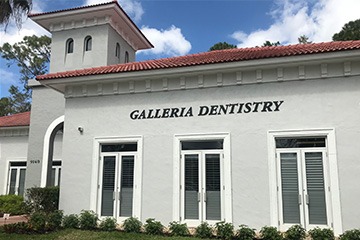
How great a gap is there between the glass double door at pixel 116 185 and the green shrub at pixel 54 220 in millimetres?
1307

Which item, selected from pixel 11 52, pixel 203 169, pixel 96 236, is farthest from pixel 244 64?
pixel 11 52

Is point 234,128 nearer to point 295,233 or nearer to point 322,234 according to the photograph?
point 295,233

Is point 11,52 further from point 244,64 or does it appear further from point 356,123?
point 356,123

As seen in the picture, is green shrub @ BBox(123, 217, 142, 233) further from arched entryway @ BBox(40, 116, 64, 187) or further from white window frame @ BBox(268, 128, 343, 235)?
arched entryway @ BBox(40, 116, 64, 187)

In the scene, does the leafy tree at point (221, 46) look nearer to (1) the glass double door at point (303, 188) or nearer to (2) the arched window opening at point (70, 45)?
(2) the arched window opening at point (70, 45)

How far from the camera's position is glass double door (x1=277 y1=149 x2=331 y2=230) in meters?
9.99

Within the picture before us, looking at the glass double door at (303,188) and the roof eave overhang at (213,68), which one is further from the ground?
the roof eave overhang at (213,68)

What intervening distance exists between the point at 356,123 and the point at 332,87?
1.22 m

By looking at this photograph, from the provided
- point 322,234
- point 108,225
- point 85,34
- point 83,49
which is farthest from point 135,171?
point 85,34

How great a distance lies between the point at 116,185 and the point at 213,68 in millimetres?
5006

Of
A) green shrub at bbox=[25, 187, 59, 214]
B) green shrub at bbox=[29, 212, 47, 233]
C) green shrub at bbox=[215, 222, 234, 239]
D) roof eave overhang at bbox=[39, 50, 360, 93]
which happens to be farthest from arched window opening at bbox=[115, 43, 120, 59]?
green shrub at bbox=[215, 222, 234, 239]

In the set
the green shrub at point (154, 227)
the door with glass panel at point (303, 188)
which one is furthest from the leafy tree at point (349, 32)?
the green shrub at point (154, 227)

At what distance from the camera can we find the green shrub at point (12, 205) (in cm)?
1670

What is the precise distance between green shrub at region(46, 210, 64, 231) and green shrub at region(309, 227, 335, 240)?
303 inches
